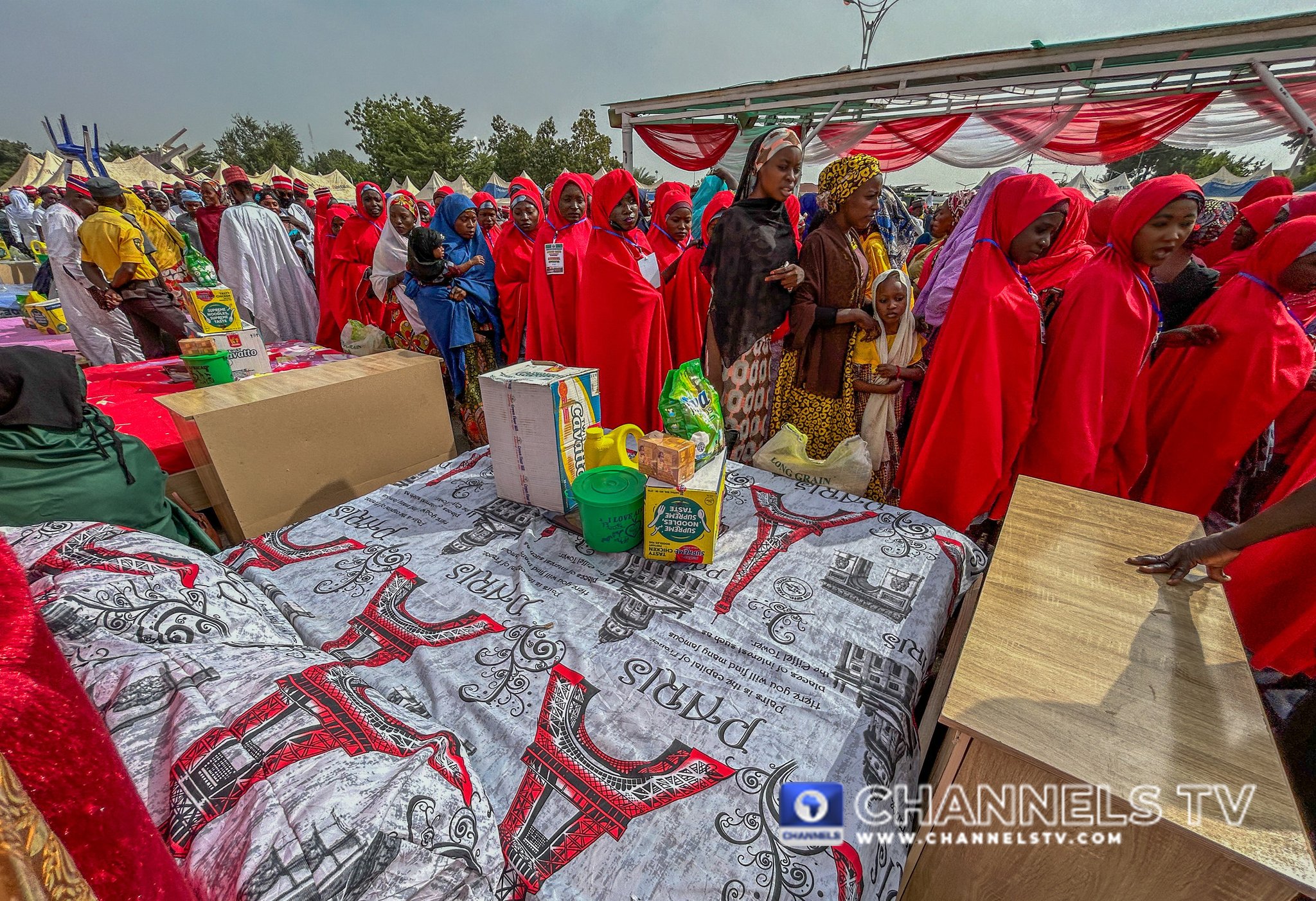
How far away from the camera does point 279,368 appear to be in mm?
2721

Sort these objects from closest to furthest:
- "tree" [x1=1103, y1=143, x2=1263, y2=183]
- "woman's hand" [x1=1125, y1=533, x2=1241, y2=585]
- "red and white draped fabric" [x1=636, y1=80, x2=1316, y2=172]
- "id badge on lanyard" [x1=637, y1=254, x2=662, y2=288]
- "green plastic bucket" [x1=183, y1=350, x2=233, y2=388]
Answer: "woman's hand" [x1=1125, y1=533, x2=1241, y2=585]
"green plastic bucket" [x1=183, y1=350, x2=233, y2=388]
"id badge on lanyard" [x1=637, y1=254, x2=662, y2=288]
"red and white draped fabric" [x1=636, y1=80, x2=1316, y2=172]
"tree" [x1=1103, y1=143, x2=1263, y2=183]

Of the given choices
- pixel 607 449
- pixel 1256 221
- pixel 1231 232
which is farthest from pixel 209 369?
pixel 1231 232

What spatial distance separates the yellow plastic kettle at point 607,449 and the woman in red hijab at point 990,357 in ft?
4.25

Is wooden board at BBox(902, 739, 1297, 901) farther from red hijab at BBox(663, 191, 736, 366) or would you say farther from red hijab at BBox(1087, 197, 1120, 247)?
red hijab at BBox(1087, 197, 1120, 247)

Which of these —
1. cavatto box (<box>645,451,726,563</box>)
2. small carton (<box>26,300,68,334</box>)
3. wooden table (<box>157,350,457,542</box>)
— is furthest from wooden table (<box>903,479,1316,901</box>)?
small carton (<box>26,300,68,334</box>)

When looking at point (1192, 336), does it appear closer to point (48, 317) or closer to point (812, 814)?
point (812, 814)

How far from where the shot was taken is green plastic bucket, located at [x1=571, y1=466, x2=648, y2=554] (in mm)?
1313

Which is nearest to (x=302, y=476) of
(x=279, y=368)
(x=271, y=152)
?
(x=279, y=368)

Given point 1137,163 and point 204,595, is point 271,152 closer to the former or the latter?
point 204,595

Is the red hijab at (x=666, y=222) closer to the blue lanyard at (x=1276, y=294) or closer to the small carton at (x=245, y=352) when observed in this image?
the small carton at (x=245, y=352)

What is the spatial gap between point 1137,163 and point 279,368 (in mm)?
33181

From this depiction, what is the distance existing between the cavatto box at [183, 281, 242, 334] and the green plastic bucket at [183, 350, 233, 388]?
253 millimetres

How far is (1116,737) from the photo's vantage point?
75cm

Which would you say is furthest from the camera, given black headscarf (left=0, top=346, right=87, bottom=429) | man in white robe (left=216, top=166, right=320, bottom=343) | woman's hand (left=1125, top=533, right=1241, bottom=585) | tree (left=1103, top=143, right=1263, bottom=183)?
tree (left=1103, top=143, right=1263, bottom=183)
